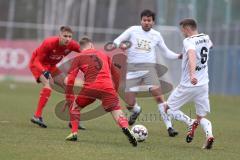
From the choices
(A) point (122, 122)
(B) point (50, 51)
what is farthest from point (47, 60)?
(A) point (122, 122)

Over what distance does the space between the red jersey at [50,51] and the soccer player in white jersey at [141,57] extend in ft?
3.05

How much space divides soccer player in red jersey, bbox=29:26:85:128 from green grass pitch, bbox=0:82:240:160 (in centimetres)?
47

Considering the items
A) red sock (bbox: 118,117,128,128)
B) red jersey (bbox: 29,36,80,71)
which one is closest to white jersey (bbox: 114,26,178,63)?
red jersey (bbox: 29,36,80,71)

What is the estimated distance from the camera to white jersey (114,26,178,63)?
15.0 metres

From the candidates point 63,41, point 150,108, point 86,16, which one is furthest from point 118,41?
point 86,16

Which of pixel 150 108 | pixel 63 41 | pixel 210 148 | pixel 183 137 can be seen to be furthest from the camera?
pixel 150 108

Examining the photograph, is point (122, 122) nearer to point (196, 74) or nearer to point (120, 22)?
point (196, 74)

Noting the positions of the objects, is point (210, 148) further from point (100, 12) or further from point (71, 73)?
point (100, 12)

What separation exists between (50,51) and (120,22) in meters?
30.4

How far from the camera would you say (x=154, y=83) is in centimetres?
1506

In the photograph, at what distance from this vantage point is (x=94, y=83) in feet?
38.8

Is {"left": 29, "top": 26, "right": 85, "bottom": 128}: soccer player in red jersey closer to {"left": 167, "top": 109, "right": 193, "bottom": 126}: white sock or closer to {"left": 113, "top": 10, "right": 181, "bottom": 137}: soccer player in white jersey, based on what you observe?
{"left": 113, "top": 10, "right": 181, "bottom": 137}: soccer player in white jersey

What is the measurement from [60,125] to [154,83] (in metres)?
2.09

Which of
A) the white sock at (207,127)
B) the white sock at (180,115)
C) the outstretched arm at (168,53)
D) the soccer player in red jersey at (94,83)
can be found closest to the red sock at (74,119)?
the soccer player in red jersey at (94,83)
